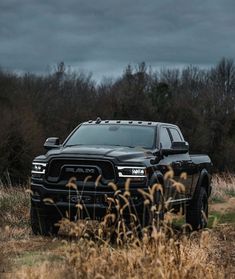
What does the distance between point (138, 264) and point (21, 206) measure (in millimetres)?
6947

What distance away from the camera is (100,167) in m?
9.14

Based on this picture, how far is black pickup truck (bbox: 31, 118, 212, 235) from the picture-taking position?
29.7ft

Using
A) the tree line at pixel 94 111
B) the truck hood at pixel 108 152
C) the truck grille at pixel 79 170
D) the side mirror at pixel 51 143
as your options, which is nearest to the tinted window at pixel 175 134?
the truck hood at pixel 108 152

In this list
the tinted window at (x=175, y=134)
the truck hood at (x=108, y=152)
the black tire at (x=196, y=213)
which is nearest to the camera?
the truck hood at (x=108, y=152)

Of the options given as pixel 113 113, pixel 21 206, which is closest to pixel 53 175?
pixel 21 206

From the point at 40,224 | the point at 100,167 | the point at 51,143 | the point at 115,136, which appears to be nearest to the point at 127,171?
the point at 100,167

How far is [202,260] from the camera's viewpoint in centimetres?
644

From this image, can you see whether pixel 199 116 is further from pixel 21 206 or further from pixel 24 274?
pixel 24 274

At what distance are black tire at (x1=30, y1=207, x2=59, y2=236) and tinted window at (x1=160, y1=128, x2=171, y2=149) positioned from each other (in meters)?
2.19

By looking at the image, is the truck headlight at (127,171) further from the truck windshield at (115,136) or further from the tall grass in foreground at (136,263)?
the tall grass in foreground at (136,263)

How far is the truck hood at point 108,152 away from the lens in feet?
30.2

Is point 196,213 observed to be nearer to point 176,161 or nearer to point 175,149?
point 176,161

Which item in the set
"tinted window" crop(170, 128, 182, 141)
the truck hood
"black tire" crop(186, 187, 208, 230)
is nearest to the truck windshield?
the truck hood

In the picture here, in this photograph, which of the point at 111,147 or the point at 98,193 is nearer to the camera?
the point at 98,193
